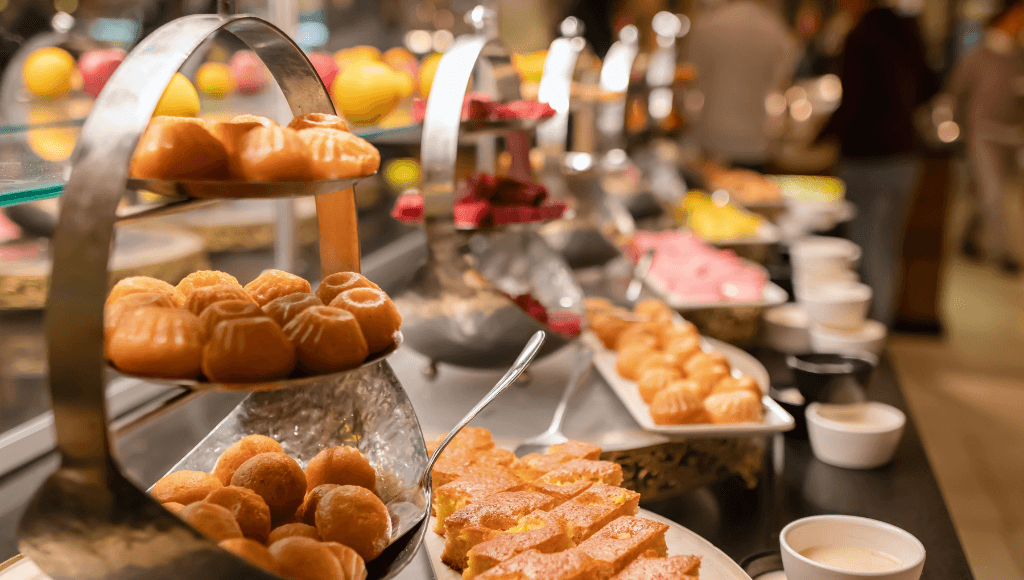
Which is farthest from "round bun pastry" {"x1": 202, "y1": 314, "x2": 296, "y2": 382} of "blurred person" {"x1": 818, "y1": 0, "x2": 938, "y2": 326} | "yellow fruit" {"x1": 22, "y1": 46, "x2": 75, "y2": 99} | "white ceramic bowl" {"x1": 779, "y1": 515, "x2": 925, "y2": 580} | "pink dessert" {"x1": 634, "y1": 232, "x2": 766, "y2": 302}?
"blurred person" {"x1": 818, "y1": 0, "x2": 938, "y2": 326}

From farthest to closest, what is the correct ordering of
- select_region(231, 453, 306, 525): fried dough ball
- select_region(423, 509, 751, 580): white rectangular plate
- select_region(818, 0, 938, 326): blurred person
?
select_region(818, 0, 938, 326): blurred person, select_region(423, 509, 751, 580): white rectangular plate, select_region(231, 453, 306, 525): fried dough ball

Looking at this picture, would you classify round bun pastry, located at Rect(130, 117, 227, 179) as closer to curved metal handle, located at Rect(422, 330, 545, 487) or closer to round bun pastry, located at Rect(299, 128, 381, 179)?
round bun pastry, located at Rect(299, 128, 381, 179)

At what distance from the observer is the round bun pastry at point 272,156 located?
0.59 metres

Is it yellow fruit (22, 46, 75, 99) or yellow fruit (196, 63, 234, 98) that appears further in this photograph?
yellow fruit (196, 63, 234, 98)

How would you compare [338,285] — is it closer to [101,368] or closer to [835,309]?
[101,368]

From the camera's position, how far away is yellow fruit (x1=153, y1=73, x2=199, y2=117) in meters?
0.91

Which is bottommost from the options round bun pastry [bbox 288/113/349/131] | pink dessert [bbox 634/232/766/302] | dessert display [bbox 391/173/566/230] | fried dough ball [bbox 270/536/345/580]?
pink dessert [bbox 634/232/766/302]

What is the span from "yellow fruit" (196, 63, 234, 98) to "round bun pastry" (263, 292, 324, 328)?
1.18 meters

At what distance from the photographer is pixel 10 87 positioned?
1355 millimetres

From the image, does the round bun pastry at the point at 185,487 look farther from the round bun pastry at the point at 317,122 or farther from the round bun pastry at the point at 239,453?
the round bun pastry at the point at 317,122

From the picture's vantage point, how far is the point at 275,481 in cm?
68

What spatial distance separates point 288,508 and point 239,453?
0.08 m

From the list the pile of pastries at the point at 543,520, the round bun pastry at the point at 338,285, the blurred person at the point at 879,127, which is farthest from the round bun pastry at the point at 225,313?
the blurred person at the point at 879,127

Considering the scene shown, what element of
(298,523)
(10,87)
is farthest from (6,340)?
(298,523)
